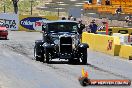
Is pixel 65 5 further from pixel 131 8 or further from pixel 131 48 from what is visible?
pixel 131 48

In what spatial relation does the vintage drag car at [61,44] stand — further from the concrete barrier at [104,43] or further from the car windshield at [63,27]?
the concrete barrier at [104,43]

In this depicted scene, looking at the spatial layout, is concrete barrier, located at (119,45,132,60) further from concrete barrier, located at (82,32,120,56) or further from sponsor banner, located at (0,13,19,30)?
sponsor banner, located at (0,13,19,30)

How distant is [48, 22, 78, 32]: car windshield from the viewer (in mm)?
22984

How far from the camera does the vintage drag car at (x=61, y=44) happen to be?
22234mm

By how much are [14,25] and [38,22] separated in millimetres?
2638

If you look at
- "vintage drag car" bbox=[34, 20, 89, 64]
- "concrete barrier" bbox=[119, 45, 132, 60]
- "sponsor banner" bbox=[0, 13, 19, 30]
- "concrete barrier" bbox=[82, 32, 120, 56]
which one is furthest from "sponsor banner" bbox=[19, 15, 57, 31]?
"vintage drag car" bbox=[34, 20, 89, 64]

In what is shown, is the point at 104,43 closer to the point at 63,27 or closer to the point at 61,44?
the point at 63,27

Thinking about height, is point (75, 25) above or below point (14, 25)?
above

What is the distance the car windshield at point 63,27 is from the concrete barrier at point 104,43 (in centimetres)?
660

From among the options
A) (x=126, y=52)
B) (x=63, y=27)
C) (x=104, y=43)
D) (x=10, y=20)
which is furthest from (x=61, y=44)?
(x=10, y=20)

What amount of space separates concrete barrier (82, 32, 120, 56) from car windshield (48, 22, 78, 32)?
6.60m

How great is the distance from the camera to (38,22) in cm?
5406

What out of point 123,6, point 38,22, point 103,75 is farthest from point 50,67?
point 123,6

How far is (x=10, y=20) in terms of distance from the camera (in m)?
54.4
